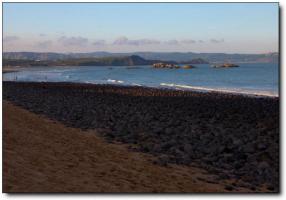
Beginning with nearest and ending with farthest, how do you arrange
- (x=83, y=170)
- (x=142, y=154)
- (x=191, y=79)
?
(x=83, y=170), (x=142, y=154), (x=191, y=79)

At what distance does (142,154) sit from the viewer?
28.5 feet

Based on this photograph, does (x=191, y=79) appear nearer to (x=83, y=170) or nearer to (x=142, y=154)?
(x=142, y=154)

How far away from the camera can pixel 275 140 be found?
9711 millimetres

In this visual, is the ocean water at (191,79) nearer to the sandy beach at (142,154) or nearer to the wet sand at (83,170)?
the sandy beach at (142,154)

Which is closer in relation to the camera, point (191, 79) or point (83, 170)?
point (83, 170)

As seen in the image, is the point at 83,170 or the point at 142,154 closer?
the point at 83,170

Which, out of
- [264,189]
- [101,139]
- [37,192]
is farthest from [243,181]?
[101,139]

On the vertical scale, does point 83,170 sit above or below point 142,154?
above

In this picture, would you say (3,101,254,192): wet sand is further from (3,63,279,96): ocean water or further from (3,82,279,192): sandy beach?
(3,63,279,96): ocean water

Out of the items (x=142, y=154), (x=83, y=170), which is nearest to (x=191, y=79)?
(x=142, y=154)

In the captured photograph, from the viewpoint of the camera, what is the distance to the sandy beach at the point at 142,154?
576cm

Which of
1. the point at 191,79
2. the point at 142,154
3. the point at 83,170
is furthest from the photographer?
the point at 191,79

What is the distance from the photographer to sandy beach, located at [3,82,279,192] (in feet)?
18.9

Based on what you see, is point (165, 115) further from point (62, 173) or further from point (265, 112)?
point (62, 173)
